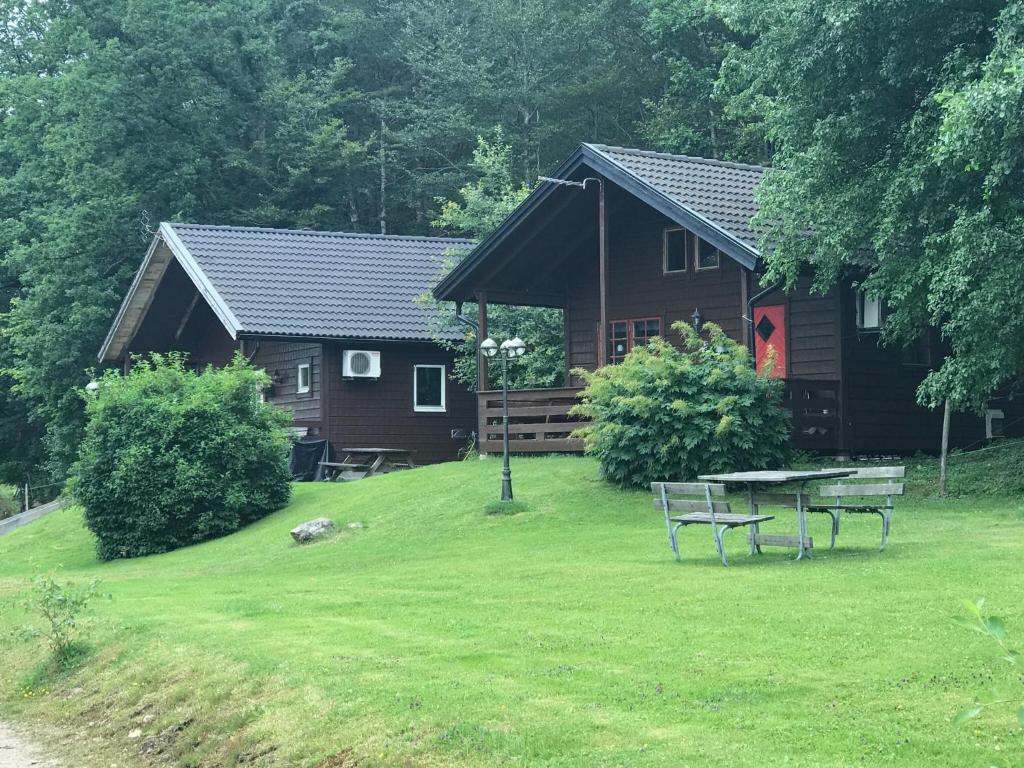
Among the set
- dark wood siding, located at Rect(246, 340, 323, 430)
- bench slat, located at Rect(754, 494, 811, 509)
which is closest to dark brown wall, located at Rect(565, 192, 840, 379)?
dark wood siding, located at Rect(246, 340, 323, 430)

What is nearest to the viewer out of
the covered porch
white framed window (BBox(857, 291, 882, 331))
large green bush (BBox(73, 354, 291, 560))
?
large green bush (BBox(73, 354, 291, 560))

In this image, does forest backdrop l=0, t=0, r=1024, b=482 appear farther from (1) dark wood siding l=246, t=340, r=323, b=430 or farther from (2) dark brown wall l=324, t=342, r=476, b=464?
(1) dark wood siding l=246, t=340, r=323, b=430

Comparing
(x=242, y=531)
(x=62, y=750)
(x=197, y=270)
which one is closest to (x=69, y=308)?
(x=197, y=270)

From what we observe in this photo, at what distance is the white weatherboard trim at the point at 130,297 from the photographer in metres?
36.5

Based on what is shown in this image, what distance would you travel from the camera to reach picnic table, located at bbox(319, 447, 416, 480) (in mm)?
34156

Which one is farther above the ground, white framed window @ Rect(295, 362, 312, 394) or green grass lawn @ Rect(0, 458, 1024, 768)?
white framed window @ Rect(295, 362, 312, 394)

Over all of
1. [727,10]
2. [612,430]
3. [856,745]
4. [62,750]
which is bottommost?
[62,750]

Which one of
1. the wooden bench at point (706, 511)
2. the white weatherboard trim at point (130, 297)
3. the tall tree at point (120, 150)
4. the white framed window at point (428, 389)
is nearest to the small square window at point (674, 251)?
the white framed window at point (428, 389)

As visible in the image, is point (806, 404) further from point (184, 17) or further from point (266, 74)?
point (266, 74)

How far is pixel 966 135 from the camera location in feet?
60.6

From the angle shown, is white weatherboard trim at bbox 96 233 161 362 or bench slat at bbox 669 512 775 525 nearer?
bench slat at bbox 669 512 775 525

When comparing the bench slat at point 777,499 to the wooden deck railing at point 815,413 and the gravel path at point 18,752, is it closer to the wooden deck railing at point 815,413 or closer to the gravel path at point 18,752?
the gravel path at point 18,752

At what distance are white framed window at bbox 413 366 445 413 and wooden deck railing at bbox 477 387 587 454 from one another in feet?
23.2

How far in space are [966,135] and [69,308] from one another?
99.8 feet
